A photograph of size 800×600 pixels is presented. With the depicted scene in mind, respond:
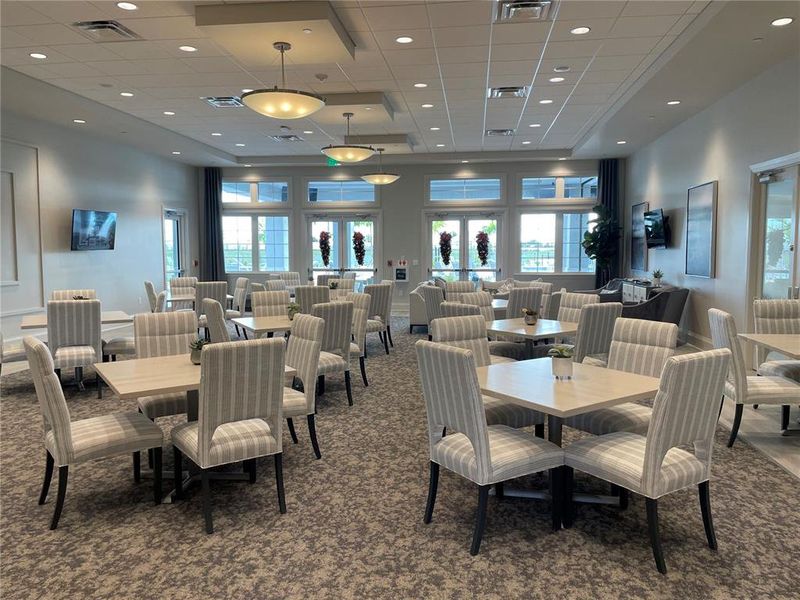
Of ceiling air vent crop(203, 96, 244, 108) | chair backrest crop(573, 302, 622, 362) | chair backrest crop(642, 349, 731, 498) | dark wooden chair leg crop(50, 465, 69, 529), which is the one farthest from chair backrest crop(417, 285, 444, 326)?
dark wooden chair leg crop(50, 465, 69, 529)

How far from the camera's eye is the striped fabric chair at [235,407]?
2.91 metres

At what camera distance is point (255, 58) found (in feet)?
18.4

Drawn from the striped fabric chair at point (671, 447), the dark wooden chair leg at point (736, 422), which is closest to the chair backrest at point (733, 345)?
the dark wooden chair leg at point (736, 422)

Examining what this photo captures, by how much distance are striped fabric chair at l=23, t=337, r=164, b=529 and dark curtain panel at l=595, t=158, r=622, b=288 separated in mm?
11162

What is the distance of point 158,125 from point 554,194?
848 cm

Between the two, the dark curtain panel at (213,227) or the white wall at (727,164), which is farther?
the dark curtain panel at (213,227)

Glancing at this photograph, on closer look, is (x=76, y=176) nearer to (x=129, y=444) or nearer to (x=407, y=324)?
(x=407, y=324)

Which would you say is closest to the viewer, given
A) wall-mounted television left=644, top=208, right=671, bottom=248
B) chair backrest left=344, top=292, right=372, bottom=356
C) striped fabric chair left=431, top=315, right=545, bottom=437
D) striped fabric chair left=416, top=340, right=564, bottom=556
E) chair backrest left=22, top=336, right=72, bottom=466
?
striped fabric chair left=416, top=340, right=564, bottom=556

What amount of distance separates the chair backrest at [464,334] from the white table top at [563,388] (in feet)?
1.50

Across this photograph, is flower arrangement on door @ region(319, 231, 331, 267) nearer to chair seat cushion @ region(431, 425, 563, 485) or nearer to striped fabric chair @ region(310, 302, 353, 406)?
striped fabric chair @ region(310, 302, 353, 406)

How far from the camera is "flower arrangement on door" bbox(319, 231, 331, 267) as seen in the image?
536 inches

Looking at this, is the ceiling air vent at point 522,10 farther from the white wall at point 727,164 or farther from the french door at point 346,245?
the french door at point 346,245


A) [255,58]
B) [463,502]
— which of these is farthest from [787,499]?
[255,58]

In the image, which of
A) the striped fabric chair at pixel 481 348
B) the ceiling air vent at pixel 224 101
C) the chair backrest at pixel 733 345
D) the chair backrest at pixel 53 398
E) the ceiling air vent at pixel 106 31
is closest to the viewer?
the chair backrest at pixel 53 398
